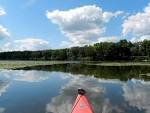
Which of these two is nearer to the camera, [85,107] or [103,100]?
[85,107]

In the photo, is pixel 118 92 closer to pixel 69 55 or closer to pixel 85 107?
pixel 85 107

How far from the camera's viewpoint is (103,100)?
Answer: 23.3m

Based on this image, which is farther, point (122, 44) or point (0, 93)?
point (122, 44)

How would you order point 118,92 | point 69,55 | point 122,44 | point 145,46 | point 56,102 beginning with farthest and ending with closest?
point 69,55
point 122,44
point 145,46
point 118,92
point 56,102

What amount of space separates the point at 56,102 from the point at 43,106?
1965 mm

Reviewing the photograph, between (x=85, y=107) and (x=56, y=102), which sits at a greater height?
(x=85, y=107)

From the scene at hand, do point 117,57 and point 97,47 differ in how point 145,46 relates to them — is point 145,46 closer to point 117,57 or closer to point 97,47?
point 117,57

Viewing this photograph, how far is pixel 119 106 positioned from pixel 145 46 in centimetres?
12881

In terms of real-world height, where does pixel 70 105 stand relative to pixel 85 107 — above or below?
below

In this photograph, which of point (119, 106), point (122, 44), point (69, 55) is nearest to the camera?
point (119, 106)

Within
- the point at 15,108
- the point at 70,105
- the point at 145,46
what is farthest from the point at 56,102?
the point at 145,46

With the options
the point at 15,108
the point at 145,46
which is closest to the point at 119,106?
the point at 15,108

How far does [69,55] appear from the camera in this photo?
185375mm

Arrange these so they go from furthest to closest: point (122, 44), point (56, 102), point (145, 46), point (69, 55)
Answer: point (69, 55) → point (122, 44) → point (145, 46) → point (56, 102)
